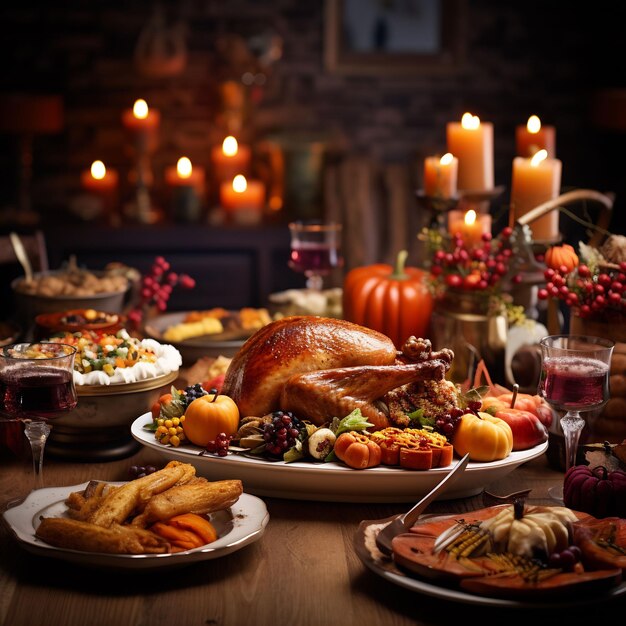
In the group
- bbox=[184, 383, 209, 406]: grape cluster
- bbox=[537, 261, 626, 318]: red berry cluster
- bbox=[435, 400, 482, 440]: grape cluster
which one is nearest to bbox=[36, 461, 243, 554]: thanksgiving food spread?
bbox=[184, 383, 209, 406]: grape cluster

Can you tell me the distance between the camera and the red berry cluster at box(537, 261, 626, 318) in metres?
2.18

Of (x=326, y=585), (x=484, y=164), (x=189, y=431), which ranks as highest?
(x=484, y=164)

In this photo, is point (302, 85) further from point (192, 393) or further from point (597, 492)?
point (597, 492)

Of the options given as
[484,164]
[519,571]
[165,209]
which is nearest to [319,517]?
[519,571]

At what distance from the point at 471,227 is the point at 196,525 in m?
1.34

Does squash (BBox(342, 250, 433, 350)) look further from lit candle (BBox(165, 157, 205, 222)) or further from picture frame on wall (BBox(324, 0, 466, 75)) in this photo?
picture frame on wall (BBox(324, 0, 466, 75))

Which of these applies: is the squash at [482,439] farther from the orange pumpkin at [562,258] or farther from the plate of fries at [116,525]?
the orange pumpkin at [562,258]

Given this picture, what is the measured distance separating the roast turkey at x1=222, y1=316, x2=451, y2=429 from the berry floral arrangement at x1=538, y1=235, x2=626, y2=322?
36cm

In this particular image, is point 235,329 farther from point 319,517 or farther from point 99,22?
point 99,22

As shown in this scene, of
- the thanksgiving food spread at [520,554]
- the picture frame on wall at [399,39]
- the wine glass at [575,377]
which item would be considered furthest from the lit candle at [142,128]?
the thanksgiving food spread at [520,554]

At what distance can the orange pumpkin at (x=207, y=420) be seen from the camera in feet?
6.58

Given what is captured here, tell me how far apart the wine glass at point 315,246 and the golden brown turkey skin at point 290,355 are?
2.93 ft

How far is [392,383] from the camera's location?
2.05 metres

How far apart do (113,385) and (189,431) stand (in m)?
0.25
